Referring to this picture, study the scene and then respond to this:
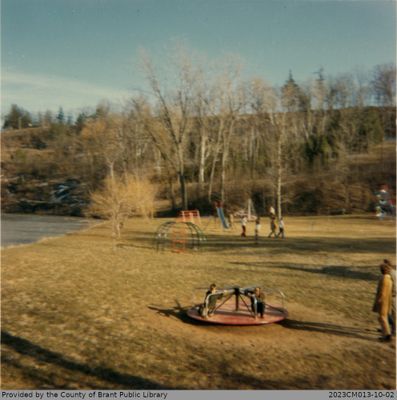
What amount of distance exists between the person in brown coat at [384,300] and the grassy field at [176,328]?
37 cm

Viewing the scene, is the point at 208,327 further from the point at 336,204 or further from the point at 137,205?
the point at 336,204

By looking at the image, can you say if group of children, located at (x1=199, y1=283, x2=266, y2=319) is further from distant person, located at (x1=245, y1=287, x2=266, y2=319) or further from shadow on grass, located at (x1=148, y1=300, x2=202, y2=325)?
shadow on grass, located at (x1=148, y1=300, x2=202, y2=325)

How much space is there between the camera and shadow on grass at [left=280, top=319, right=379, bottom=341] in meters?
10.8


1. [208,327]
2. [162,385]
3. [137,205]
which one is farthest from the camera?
[137,205]

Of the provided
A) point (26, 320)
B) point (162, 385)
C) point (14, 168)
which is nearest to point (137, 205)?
point (26, 320)

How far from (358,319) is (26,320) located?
24.3 feet

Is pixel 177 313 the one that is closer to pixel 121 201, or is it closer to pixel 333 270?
pixel 333 270

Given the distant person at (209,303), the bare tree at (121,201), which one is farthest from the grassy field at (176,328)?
the bare tree at (121,201)

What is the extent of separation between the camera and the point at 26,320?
461 inches

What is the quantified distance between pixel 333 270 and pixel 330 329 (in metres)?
7.92

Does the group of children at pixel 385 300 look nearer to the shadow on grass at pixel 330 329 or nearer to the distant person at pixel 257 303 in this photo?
the shadow on grass at pixel 330 329

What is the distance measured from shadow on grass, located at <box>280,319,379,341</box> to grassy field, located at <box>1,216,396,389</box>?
0.07 feet

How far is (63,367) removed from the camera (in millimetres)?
8773

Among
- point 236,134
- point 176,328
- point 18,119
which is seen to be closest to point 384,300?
point 176,328
